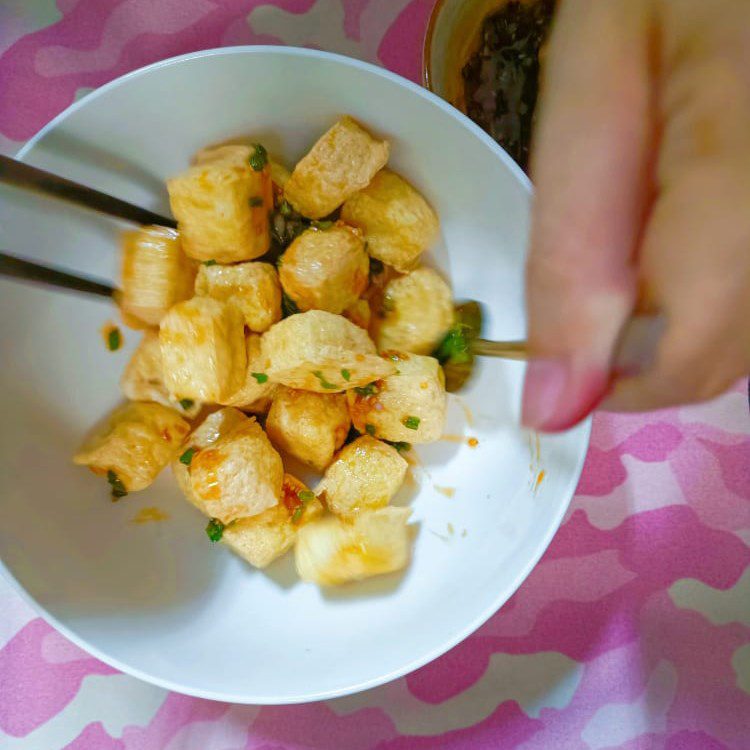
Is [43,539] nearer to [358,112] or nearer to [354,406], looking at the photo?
[354,406]

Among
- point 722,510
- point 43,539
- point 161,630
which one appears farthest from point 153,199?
point 722,510

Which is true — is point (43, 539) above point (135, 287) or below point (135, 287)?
below

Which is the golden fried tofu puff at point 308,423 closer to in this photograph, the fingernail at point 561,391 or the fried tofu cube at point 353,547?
the fried tofu cube at point 353,547

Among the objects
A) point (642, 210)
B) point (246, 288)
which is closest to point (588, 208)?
point (642, 210)

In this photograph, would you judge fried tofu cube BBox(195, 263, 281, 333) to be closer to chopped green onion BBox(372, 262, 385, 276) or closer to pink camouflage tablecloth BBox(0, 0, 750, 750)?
chopped green onion BBox(372, 262, 385, 276)

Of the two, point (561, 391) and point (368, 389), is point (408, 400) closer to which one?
point (368, 389)

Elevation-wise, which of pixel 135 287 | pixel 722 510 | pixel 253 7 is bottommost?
pixel 722 510
